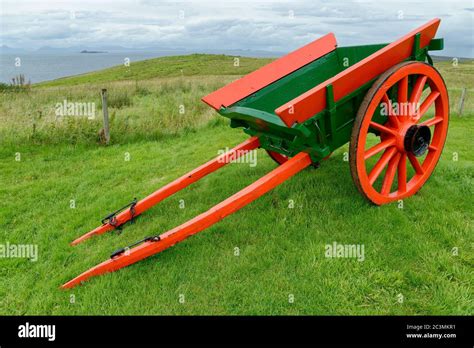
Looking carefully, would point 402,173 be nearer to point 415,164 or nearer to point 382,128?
point 415,164

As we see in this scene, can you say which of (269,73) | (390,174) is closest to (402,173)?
(390,174)

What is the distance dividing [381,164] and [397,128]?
0.44m

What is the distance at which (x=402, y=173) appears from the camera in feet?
13.3

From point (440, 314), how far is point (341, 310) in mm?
723

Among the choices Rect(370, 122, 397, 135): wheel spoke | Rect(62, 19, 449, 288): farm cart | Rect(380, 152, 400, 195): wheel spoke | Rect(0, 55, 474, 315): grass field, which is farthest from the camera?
Rect(380, 152, 400, 195): wheel spoke

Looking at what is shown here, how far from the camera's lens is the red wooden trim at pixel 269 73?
177 inches

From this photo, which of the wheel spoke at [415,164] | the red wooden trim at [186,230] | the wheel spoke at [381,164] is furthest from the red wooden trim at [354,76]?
the wheel spoke at [415,164]

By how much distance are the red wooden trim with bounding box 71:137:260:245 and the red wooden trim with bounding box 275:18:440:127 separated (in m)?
1.07

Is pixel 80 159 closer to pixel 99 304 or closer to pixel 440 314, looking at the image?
pixel 99 304
